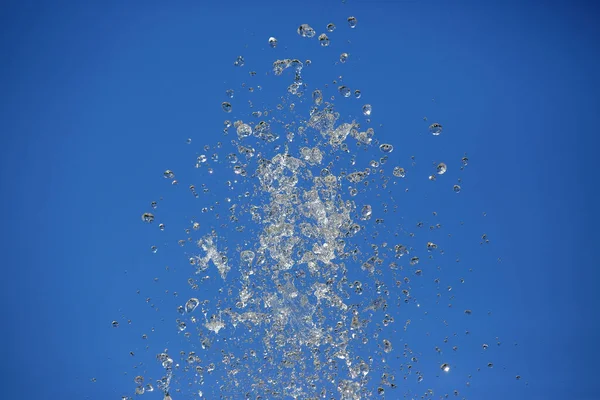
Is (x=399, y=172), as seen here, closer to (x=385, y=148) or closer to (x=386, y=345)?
(x=385, y=148)

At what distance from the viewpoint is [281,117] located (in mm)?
4754

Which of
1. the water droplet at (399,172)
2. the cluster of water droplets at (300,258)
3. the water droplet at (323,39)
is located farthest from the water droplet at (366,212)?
the water droplet at (323,39)

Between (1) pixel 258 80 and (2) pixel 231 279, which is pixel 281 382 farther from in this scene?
(1) pixel 258 80

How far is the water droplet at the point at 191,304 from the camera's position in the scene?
477cm

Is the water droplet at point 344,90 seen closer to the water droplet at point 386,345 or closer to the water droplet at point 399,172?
the water droplet at point 399,172

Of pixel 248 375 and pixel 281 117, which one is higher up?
pixel 281 117

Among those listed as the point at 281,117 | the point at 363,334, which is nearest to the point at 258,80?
the point at 281,117

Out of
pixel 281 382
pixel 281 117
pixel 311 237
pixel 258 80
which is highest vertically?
pixel 258 80

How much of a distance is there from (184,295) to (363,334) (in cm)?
141

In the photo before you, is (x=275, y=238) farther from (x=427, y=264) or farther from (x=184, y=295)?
(x=427, y=264)

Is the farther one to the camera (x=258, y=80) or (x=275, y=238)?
(x=258, y=80)

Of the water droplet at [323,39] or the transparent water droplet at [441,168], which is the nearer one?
the water droplet at [323,39]

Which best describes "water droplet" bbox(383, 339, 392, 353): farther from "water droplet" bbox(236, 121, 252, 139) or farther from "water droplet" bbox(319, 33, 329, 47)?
"water droplet" bbox(319, 33, 329, 47)

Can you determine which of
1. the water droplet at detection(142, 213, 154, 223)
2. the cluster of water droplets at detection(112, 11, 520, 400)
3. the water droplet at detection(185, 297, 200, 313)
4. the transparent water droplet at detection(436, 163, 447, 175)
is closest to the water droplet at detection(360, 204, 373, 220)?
the cluster of water droplets at detection(112, 11, 520, 400)
